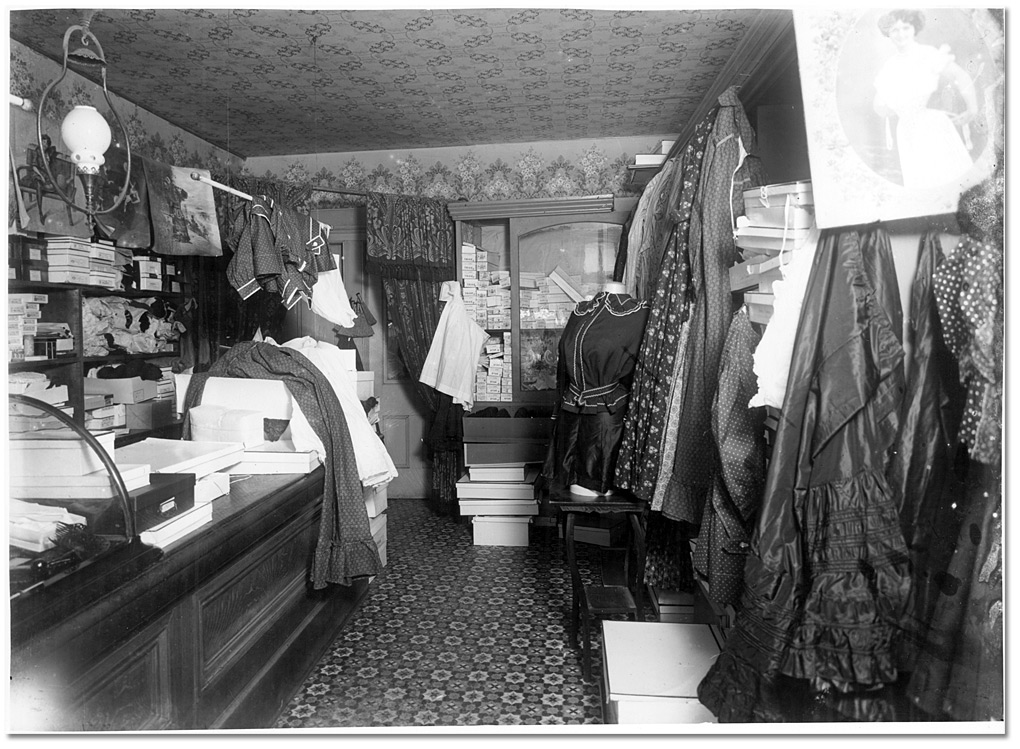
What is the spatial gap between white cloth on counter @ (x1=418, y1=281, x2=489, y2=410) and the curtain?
11 centimetres

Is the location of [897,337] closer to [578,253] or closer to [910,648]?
[910,648]

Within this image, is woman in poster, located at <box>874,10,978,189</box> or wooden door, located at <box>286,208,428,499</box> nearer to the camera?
woman in poster, located at <box>874,10,978,189</box>

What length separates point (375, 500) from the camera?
11.3 ft

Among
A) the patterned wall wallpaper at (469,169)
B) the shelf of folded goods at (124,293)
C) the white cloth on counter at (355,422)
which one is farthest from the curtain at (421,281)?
the white cloth on counter at (355,422)

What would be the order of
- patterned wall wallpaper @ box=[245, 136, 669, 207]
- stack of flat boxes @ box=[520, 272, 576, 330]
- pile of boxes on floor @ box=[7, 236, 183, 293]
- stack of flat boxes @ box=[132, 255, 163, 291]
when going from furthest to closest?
patterned wall wallpaper @ box=[245, 136, 669, 207] < stack of flat boxes @ box=[520, 272, 576, 330] < stack of flat boxes @ box=[132, 255, 163, 291] < pile of boxes on floor @ box=[7, 236, 183, 293]

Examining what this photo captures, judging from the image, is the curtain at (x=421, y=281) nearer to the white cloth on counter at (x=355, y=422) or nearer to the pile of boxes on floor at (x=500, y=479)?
the pile of boxes on floor at (x=500, y=479)

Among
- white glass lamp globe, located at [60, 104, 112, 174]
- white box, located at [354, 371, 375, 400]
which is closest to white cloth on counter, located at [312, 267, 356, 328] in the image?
white box, located at [354, 371, 375, 400]

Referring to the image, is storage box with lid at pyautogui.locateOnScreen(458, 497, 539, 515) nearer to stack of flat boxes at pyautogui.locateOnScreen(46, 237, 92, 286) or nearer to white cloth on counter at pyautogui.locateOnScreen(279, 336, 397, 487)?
A: white cloth on counter at pyautogui.locateOnScreen(279, 336, 397, 487)

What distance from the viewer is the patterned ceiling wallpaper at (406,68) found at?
291 cm

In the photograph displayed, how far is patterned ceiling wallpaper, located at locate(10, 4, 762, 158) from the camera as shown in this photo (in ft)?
9.56

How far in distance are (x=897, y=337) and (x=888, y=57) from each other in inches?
20.1

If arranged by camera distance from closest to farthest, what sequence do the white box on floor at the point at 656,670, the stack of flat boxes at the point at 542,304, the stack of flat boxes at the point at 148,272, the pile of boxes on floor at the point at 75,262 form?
the white box on floor at the point at 656,670 → the pile of boxes on floor at the point at 75,262 → the stack of flat boxes at the point at 148,272 → the stack of flat boxes at the point at 542,304

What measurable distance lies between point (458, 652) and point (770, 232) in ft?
6.28

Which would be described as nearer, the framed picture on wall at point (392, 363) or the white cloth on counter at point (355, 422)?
the white cloth on counter at point (355, 422)
